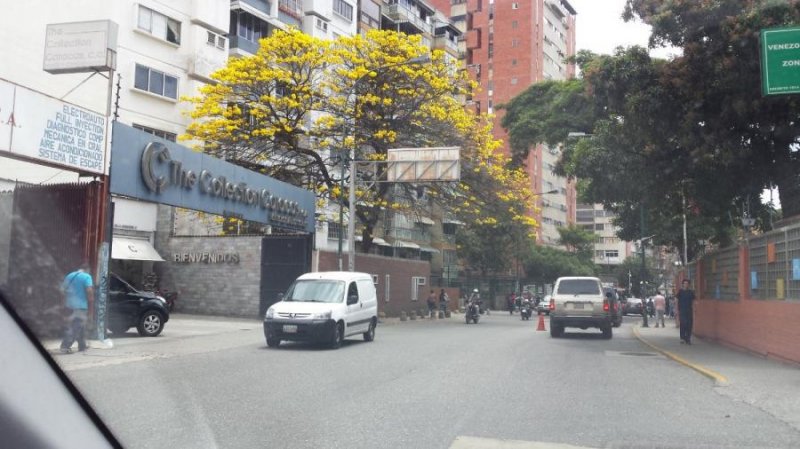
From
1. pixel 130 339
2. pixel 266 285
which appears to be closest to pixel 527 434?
pixel 130 339

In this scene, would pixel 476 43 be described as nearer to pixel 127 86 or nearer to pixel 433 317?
pixel 433 317

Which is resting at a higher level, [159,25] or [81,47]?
[159,25]

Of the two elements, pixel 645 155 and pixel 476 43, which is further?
pixel 476 43

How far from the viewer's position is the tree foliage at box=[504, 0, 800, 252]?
47.0 feet

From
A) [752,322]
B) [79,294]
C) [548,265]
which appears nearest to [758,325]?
[752,322]

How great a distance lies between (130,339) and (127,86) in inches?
645

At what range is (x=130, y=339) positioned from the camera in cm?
1625

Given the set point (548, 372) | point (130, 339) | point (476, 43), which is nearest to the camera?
point (548, 372)

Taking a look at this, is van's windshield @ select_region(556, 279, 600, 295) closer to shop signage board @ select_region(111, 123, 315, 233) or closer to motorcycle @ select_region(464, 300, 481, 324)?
shop signage board @ select_region(111, 123, 315, 233)

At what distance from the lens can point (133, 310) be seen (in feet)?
55.6

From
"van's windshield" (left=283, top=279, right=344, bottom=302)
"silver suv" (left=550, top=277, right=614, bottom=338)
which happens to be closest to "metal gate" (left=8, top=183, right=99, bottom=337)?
"van's windshield" (left=283, top=279, right=344, bottom=302)

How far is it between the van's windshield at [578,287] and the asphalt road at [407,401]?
575 cm

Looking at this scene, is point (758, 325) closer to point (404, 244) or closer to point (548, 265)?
point (404, 244)

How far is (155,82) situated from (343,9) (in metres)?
19.6
